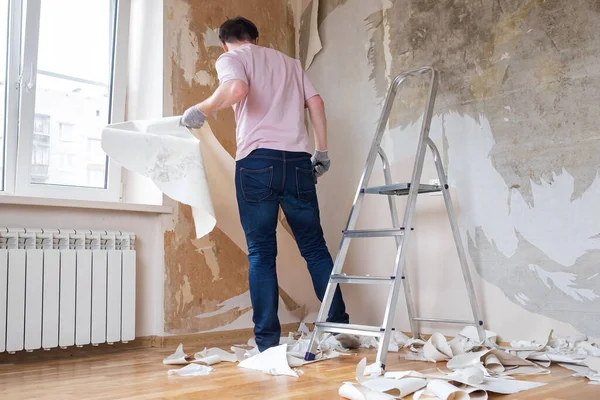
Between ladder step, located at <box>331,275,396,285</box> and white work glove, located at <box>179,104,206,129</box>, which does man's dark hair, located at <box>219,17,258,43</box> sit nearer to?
white work glove, located at <box>179,104,206,129</box>

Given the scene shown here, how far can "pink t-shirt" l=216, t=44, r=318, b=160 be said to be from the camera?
8.54 feet

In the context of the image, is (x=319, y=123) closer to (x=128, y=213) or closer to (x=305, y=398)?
(x=128, y=213)

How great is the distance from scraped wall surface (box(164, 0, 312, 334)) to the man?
0.62 metres

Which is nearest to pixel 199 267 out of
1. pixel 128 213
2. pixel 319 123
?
pixel 128 213

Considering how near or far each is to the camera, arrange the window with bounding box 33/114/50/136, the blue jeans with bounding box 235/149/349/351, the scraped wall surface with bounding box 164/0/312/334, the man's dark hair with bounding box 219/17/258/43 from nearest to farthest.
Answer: the blue jeans with bounding box 235/149/349/351, the man's dark hair with bounding box 219/17/258/43, the window with bounding box 33/114/50/136, the scraped wall surface with bounding box 164/0/312/334

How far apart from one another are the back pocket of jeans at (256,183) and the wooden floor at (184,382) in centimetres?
72

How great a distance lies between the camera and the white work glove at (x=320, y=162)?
2842 millimetres

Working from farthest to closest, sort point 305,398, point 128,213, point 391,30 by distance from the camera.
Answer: point 391,30 < point 128,213 < point 305,398

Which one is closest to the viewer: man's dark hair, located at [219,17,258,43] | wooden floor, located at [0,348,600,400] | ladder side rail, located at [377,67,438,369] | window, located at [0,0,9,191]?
wooden floor, located at [0,348,600,400]

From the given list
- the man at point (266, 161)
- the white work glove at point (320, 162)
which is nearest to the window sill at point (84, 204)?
the man at point (266, 161)

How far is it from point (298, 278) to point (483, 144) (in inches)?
56.3

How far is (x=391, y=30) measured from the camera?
129 inches

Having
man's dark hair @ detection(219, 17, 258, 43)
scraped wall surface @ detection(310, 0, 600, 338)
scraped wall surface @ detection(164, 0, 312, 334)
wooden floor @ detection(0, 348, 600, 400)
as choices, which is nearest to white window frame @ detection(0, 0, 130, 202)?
scraped wall surface @ detection(164, 0, 312, 334)

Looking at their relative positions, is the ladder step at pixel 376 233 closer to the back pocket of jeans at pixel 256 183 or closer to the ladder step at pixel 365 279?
the ladder step at pixel 365 279
